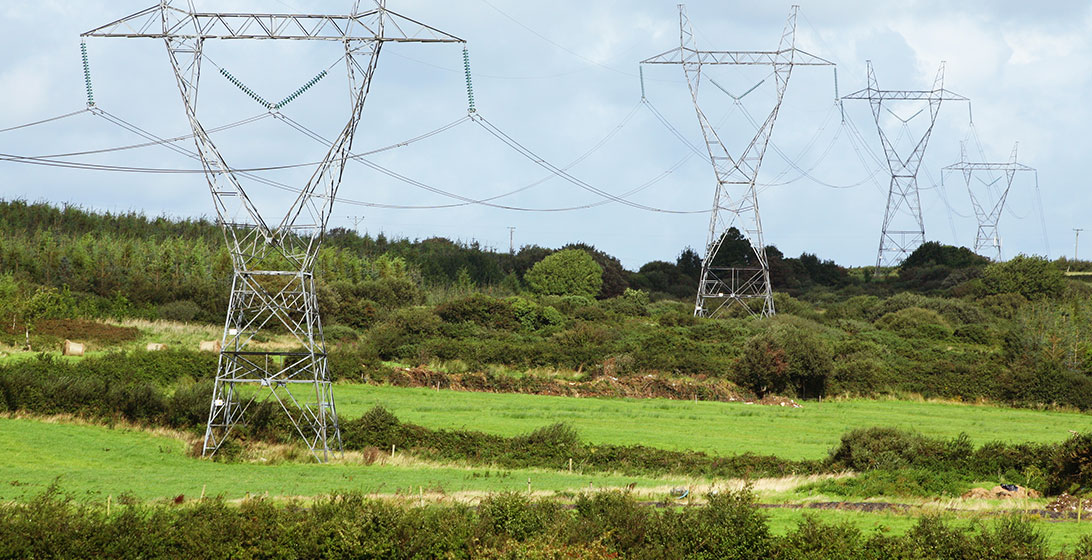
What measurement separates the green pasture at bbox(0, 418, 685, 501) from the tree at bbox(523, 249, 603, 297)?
71.1 metres

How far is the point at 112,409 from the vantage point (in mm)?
39156

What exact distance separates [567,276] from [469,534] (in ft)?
Answer: 281

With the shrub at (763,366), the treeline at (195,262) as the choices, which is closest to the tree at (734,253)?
the treeline at (195,262)

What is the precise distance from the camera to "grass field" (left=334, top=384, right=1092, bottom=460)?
136ft

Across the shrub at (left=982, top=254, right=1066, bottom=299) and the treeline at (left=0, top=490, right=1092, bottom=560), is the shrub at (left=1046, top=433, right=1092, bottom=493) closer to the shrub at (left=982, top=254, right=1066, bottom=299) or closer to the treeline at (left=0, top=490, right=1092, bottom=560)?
the treeline at (left=0, top=490, right=1092, bottom=560)

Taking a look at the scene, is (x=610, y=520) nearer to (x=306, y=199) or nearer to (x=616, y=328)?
(x=306, y=199)

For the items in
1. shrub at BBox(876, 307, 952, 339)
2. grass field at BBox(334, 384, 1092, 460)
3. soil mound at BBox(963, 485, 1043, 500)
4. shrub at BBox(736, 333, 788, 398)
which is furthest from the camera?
shrub at BBox(876, 307, 952, 339)

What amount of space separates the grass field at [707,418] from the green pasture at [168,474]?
26.5ft

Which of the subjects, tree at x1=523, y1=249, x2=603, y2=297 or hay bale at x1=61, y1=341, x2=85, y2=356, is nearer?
hay bale at x1=61, y1=341, x2=85, y2=356

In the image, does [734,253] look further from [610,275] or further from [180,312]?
[180,312]

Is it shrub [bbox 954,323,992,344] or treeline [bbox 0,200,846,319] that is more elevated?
treeline [bbox 0,200,846,319]

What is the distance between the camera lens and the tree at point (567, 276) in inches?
4205

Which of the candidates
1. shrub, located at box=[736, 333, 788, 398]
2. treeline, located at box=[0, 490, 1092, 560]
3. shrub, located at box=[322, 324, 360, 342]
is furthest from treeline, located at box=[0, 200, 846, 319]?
treeline, located at box=[0, 490, 1092, 560]

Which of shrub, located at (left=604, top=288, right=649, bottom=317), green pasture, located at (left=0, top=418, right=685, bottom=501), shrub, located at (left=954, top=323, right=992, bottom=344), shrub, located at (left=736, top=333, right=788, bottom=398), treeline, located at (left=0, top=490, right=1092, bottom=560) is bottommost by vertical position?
green pasture, located at (left=0, top=418, right=685, bottom=501)
